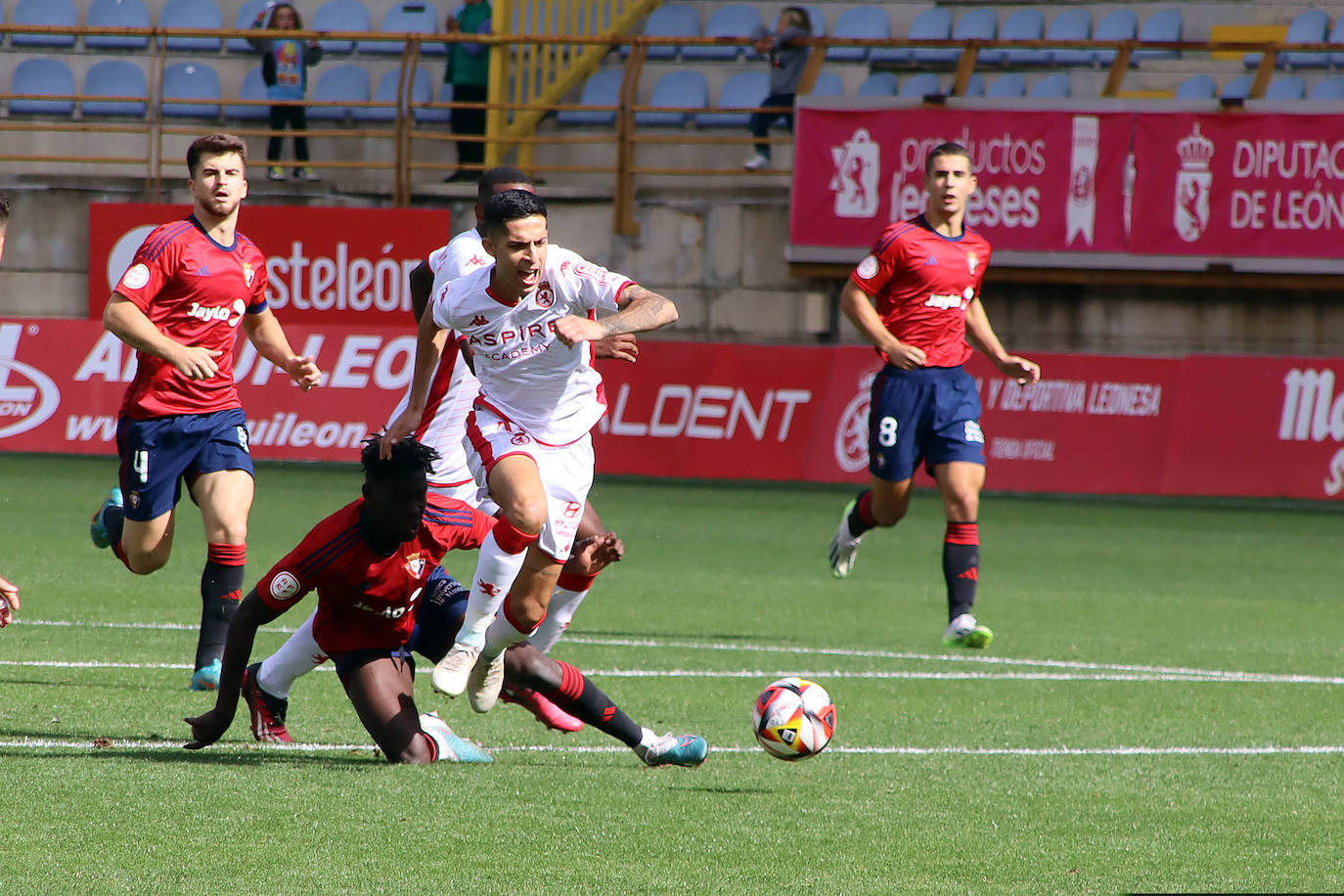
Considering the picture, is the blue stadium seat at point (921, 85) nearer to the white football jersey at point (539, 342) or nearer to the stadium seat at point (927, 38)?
the stadium seat at point (927, 38)

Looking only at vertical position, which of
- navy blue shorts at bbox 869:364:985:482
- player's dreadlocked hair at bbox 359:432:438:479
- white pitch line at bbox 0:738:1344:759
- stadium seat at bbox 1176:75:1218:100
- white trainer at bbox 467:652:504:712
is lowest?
white pitch line at bbox 0:738:1344:759

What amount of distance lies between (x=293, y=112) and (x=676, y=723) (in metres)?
15.3

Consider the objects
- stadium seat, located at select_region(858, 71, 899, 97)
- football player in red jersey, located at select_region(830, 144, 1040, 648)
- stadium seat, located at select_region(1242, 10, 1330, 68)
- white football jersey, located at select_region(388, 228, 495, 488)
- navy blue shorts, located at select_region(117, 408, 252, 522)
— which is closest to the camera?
navy blue shorts, located at select_region(117, 408, 252, 522)

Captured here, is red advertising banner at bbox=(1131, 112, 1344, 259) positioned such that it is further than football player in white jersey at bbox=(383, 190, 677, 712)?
Yes

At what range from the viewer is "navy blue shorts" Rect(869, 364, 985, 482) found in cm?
805

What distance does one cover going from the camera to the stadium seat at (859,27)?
21.0 meters

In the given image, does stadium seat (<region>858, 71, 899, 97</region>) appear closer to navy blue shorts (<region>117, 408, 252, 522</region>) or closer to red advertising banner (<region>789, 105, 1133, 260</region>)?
red advertising banner (<region>789, 105, 1133, 260</region>)

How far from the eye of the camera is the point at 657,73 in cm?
2147

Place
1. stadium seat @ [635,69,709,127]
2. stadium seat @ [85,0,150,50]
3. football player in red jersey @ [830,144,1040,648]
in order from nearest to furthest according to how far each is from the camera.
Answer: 1. football player in red jersey @ [830,144,1040,648]
2. stadium seat @ [635,69,709,127]
3. stadium seat @ [85,0,150,50]

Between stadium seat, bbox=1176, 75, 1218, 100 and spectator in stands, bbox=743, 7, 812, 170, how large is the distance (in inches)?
175

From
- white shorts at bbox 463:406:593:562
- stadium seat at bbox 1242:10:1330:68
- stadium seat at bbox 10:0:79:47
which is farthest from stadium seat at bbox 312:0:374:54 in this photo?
white shorts at bbox 463:406:593:562

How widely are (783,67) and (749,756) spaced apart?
14.3 metres

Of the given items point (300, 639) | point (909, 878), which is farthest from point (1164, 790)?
point (300, 639)

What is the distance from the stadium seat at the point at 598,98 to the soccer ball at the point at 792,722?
629 inches
